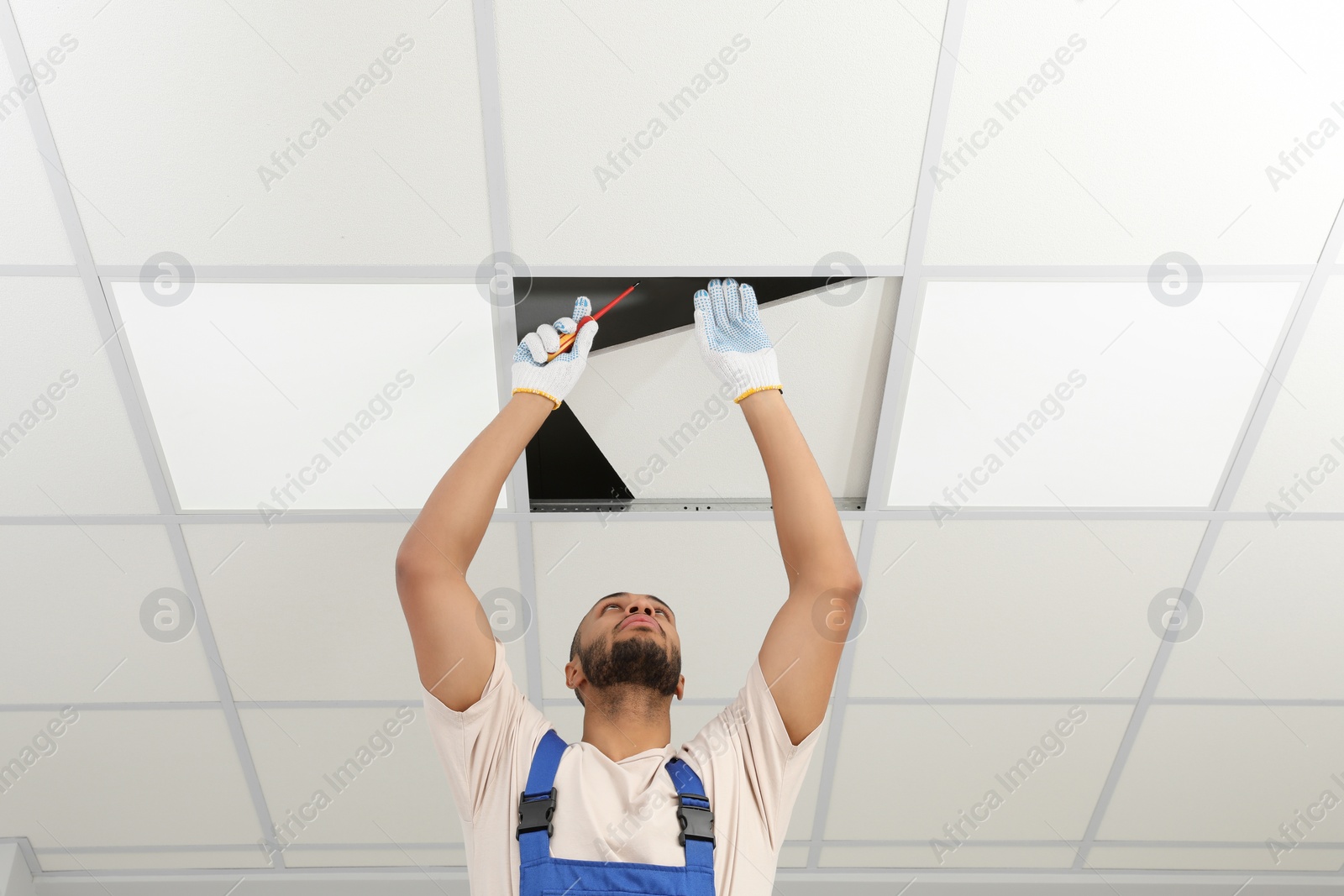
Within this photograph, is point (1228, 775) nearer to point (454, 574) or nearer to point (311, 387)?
point (454, 574)

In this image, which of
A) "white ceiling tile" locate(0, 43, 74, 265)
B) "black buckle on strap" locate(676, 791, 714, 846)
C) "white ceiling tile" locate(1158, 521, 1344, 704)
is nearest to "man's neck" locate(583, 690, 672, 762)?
"black buckle on strap" locate(676, 791, 714, 846)

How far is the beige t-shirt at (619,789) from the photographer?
1.49 m

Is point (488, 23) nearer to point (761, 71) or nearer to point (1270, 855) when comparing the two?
point (761, 71)

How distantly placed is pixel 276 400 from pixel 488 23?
39.6 inches

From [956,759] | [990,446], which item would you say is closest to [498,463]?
[990,446]

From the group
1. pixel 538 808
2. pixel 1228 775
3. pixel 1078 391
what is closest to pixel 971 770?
pixel 1228 775

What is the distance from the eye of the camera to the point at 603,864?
1436mm

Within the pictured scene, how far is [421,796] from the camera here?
107 inches

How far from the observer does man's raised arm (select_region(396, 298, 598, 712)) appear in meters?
1.54

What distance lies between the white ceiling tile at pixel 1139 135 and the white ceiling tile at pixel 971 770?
148 cm

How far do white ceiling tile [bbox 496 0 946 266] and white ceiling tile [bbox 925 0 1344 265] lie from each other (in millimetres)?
124

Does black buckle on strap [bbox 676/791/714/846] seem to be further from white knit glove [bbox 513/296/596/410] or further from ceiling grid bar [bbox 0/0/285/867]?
ceiling grid bar [bbox 0/0/285/867]

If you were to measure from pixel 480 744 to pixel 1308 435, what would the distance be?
6.86 ft

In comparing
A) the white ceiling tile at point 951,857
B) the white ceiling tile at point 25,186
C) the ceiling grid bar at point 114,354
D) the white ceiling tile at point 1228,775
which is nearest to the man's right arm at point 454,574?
the ceiling grid bar at point 114,354
